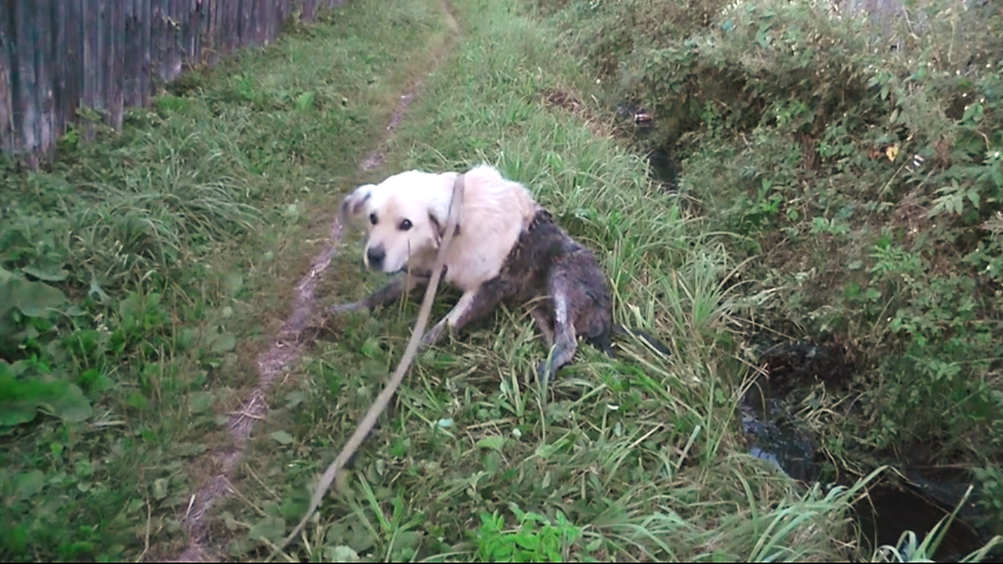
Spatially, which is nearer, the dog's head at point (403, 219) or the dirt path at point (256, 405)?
the dirt path at point (256, 405)

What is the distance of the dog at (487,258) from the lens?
3748mm

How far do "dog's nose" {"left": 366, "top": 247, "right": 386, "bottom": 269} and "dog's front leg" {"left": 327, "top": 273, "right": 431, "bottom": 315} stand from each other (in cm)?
39

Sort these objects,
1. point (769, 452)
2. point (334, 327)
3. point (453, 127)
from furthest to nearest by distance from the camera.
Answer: point (453, 127) < point (769, 452) < point (334, 327)

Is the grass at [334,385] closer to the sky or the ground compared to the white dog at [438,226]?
closer to the ground

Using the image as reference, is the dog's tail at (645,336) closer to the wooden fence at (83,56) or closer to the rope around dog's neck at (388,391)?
the rope around dog's neck at (388,391)

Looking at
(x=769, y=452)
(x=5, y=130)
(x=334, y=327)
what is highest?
(x=5, y=130)

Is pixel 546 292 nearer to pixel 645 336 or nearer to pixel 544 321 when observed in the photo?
pixel 544 321

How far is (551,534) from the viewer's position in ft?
8.71

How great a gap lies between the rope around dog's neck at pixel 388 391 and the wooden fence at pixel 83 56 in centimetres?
270

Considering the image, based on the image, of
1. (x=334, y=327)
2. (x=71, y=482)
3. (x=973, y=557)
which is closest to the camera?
(x=71, y=482)

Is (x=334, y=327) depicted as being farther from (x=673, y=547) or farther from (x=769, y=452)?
(x=769, y=452)

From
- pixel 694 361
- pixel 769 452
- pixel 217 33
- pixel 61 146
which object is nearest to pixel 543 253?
pixel 694 361

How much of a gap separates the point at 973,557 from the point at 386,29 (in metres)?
8.62

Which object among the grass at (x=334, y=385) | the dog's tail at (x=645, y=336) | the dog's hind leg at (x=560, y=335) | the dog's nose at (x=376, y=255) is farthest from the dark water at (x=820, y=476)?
the dog's nose at (x=376, y=255)
